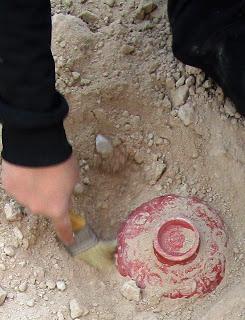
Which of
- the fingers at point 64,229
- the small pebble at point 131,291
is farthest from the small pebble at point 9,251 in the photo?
the small pebble at point 131,291

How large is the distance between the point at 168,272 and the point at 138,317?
0.36 ft

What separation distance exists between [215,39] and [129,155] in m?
0.33

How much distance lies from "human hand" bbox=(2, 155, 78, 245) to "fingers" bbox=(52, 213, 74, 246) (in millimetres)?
47

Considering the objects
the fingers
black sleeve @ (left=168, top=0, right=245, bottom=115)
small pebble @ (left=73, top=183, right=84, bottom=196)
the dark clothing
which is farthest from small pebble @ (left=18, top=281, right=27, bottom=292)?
black sleeve @ (left=168, top=0, right=245, bottom=115)

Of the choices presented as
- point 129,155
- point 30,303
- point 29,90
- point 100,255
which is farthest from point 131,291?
point 29,90

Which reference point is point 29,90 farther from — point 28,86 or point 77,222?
point 77,222

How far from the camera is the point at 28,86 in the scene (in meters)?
1.14

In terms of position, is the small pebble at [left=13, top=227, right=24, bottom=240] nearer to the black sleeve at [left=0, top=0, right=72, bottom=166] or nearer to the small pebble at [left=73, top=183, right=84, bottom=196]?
the small pebble at [left=73, top=183, right=84, bottom=196]

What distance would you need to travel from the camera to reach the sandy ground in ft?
4.73

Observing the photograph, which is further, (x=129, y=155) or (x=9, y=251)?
(x=129, y=155)

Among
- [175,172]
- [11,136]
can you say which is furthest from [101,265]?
[11,136]

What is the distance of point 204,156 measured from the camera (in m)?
1.58

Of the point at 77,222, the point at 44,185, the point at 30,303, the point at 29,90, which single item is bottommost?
the point at 30,303

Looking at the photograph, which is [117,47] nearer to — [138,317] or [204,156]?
[204,156]
